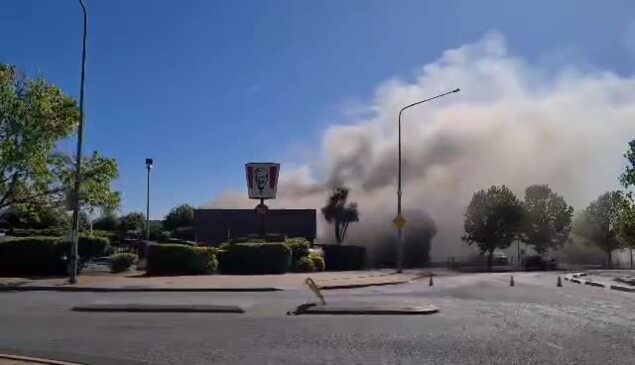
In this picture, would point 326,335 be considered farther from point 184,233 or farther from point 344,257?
point 184,233

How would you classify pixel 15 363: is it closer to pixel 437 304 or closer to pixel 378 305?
pixel 378 305

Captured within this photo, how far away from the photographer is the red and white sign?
42.2 m

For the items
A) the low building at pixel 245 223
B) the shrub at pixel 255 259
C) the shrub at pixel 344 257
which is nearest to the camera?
Result: the shrub at pixel 255 259

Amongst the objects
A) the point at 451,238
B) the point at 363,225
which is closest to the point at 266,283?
the point at 363,225

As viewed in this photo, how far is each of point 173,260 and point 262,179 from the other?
10405 millimetres

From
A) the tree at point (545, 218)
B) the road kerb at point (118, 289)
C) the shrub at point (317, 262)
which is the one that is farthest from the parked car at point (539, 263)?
the road kerb at point (118, 289)

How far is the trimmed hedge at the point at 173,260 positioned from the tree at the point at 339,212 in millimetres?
45052

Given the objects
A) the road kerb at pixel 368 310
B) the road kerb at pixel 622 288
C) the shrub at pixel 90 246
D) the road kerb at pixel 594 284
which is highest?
the shrub at pixel 90 246

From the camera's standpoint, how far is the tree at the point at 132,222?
306ft

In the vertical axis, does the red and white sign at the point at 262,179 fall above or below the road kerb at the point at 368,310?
above

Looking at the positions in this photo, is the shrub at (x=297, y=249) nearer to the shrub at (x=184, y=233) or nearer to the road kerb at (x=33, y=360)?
the road kerb at (x=33, y=360)

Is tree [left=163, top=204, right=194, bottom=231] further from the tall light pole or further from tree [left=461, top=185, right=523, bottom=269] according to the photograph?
the tall light pole

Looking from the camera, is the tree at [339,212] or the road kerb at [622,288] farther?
the tree at [339,212]

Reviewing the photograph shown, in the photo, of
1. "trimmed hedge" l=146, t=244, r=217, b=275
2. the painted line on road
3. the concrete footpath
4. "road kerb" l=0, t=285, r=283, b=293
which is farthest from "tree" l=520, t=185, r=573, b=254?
the painted line on road
